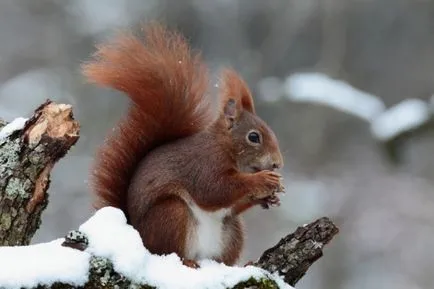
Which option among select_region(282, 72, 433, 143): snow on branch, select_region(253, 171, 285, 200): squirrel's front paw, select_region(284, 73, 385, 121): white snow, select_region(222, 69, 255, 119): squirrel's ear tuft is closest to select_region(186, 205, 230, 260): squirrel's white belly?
select_region(253, 171, 285, 200): squirrel's front paw

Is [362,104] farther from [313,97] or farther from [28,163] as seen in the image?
[28,163]

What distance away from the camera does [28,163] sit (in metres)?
2.30

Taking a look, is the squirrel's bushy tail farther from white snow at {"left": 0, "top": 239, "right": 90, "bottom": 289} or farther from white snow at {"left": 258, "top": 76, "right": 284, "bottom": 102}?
white snow at {"left": 258, "top": 76, "right": 284, "bottom": 102}

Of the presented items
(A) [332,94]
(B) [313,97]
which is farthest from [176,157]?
(B) [313,97]

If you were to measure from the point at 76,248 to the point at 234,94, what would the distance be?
84cm

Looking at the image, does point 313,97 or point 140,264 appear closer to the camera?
point 140,264

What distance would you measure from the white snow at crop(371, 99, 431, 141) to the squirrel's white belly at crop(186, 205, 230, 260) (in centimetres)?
240

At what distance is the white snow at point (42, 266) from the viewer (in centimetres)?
195

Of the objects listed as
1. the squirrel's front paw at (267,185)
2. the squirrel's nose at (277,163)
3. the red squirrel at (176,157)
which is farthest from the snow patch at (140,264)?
the squirrel's nose at (277,163)

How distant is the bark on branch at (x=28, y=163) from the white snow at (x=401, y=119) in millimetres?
2737

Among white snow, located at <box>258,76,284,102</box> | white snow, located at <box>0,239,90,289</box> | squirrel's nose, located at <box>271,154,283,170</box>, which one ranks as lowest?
white snow, located at <box>0,239,90,289</box>

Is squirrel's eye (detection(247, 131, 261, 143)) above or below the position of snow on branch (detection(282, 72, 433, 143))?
below

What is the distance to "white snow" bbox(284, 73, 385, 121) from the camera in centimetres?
559

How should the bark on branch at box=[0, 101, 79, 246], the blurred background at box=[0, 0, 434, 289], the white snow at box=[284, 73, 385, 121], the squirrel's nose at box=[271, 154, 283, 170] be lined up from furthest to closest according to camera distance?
the blurred background at box=[0, 0, 434, 289] → the white snow at box=[284, 73, 385, 121] → the squirrel's nose at box=[271, 154, 283, 170] → the bark on branch at box=[0, 101, 79, 246]
